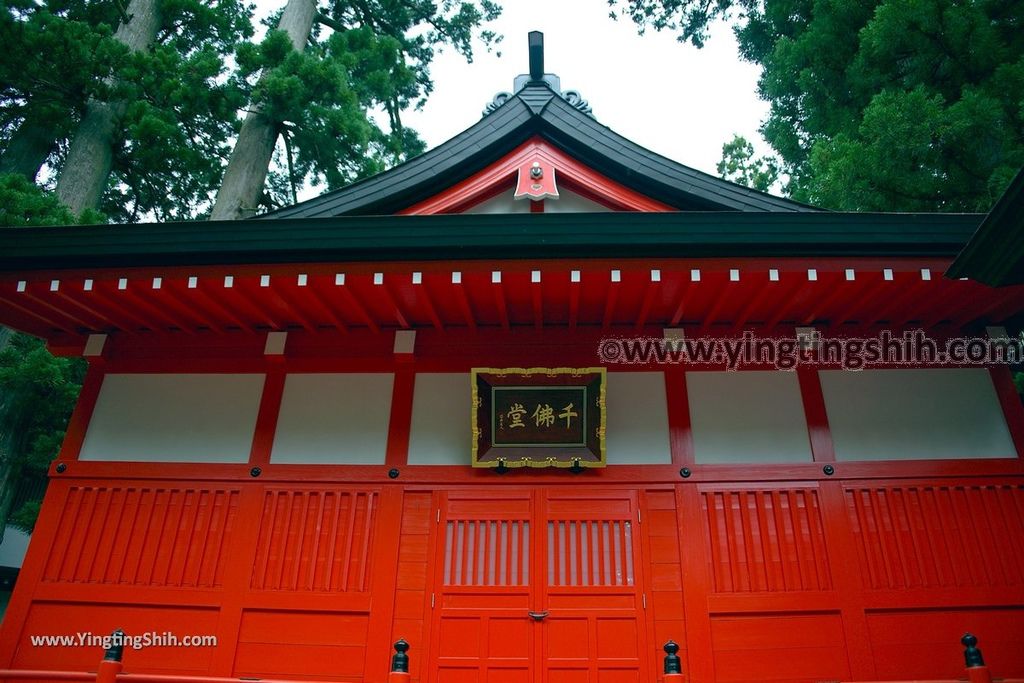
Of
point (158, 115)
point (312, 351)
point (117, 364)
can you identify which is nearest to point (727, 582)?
point (312, 351)

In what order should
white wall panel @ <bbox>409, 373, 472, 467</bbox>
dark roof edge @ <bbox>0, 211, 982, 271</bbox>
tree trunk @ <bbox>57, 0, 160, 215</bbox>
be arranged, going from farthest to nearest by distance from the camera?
tree trunk @ <bbox>57, 0, 160, 215</bbox> → white wall panel @ <bbox>409, 373, 472, 467</bbox> → dark roof edge @ <bbox>0, 211, 982, 271</bbox>

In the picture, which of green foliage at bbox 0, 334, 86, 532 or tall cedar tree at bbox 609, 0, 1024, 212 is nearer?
tall cedar tree at bbox 609, 0, 1024, 212

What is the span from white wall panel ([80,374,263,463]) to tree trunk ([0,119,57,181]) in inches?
225

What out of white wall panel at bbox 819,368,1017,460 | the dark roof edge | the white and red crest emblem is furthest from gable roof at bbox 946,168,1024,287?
the white and red crest emblem

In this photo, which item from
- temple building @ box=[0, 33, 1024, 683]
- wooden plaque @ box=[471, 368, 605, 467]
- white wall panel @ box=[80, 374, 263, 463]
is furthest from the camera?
white wall panel @ box=[80, 374, 263, 463]

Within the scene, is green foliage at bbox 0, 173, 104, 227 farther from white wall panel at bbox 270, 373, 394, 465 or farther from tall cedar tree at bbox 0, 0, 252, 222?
white wall panel at bbox 270, 373, 394, 465

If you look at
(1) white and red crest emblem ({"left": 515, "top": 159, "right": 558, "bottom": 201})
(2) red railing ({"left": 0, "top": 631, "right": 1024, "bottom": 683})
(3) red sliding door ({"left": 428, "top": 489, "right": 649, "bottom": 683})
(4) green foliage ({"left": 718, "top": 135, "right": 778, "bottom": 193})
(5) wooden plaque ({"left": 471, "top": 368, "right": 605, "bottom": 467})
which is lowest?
(2) red railing ({"left": 0, "top": 631, "right": 1024, "bottom": 683})

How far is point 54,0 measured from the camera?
28.7 ft

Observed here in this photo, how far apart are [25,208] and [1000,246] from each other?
8.30 metres

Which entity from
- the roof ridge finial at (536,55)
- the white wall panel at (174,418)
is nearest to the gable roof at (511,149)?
the roof ridge finial at (536,55)

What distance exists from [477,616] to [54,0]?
1020 cm

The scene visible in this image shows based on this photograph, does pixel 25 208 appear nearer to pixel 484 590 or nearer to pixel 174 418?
pixel 174 418

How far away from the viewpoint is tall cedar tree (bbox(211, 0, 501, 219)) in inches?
370

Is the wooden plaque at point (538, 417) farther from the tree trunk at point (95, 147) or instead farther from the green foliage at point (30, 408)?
the tree trunk at point (95, 147)
